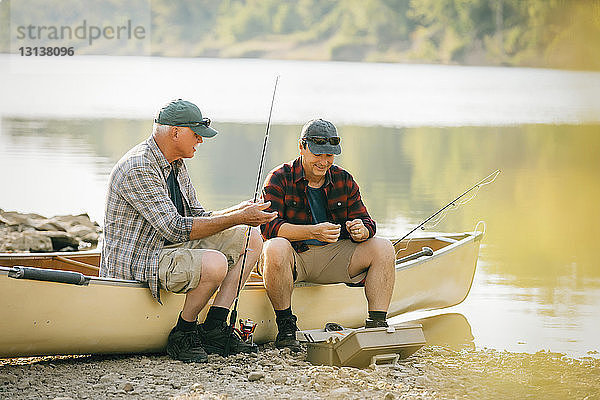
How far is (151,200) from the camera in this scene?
5.14 m

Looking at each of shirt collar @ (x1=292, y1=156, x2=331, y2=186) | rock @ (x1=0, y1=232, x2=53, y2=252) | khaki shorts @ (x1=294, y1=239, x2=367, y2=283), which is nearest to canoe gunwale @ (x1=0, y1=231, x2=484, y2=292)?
khaki shorts @ (x1=294, y1=239, x2=367, y2=283)

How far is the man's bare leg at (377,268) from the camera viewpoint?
5.61 meters

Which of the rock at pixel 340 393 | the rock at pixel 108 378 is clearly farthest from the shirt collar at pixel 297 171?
the rock at pixel 108 378

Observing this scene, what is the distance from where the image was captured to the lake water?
777 cm

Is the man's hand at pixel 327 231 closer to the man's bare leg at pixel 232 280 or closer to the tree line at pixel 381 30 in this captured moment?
the man's bare leg at pixel 232 280

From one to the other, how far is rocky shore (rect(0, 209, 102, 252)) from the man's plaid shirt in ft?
11.5

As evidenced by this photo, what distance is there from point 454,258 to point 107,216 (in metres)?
2.53

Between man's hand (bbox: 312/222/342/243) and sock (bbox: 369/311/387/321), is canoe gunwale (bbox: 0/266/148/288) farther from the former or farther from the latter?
sock (bbox: 369/311/387/321)

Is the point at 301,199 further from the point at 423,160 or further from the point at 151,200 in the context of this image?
the point at 423,160

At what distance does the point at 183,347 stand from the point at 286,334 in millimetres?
590

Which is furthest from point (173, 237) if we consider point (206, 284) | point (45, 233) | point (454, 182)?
point (454, 182)

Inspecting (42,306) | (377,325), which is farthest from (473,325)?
(42,306)

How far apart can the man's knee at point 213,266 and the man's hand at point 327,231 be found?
0.56 metres

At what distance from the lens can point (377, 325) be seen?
18.1ft
